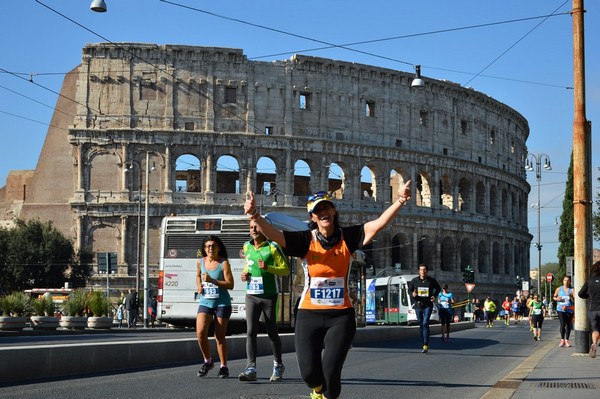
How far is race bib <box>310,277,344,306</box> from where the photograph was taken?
21.6ft

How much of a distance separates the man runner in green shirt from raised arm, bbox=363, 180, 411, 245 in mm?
4194

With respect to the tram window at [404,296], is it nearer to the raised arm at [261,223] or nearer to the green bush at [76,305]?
the green bush at [76,305]

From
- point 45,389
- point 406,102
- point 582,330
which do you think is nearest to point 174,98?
point 406,102

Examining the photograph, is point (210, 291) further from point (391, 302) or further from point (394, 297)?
point (391, 302)

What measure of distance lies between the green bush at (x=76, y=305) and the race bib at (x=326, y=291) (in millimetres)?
26426

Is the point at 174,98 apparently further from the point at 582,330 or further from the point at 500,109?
the point at 582,330

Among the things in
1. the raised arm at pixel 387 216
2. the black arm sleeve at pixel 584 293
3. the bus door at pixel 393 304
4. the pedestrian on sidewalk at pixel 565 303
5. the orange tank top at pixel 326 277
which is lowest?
the bus door at pixel 393 304

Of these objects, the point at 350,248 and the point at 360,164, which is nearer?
the point at 350,248

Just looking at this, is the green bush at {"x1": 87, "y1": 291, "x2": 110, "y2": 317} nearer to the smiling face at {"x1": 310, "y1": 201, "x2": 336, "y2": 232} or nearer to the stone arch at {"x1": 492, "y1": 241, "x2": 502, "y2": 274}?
the smiling face at {"x1": 310, "y1": 201, "x2": 336, "y2": 232}

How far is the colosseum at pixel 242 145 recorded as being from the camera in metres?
65.7

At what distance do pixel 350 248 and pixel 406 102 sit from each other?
67.3 m

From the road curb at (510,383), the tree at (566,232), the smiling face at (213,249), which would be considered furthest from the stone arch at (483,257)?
the smiling face at (213,249)

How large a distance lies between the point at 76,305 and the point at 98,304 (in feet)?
3.41

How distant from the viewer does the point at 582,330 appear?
16.3 metres
